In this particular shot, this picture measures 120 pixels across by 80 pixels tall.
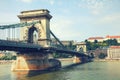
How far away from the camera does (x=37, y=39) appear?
78.3 m

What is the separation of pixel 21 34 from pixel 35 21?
18.3 ft

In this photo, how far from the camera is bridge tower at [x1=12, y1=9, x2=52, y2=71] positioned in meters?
71.9

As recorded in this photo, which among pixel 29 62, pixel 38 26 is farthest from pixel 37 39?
pixel 29 62

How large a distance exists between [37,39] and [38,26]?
3.76 meters

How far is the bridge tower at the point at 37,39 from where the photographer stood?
71875mm

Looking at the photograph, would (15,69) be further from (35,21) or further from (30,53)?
(35,21)

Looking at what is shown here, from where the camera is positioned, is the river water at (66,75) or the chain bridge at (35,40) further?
the chain bridge at (35,40)

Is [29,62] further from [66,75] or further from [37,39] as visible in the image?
[66,75]

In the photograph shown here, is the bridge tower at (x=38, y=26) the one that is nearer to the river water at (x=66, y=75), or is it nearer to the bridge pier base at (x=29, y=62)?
the bridge pier base at (x=29, y=62)

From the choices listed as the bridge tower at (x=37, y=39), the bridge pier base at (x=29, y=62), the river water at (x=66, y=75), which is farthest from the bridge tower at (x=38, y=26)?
the river water at (x=66, y=75)

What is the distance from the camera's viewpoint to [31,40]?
8056 cm

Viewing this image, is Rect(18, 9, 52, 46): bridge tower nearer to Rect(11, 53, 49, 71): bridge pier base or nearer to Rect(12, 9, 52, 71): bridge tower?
Rect(12, 9, 52, 71): bridge tower

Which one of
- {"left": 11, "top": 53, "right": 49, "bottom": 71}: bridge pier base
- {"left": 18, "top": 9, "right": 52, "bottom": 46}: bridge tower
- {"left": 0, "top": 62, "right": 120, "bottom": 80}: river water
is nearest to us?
{"left": 0, "top": 62, "right": 120, "bottom": 80}: river water

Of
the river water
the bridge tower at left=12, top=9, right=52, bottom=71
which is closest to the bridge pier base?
the bridge tower at left=12, top=9, right=52, bottom=71
